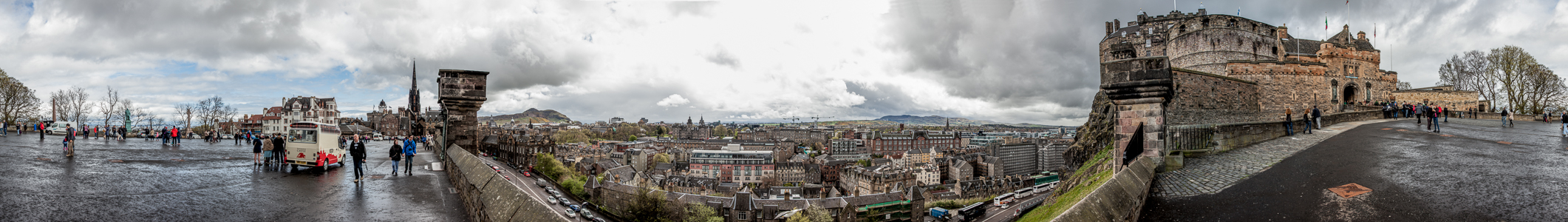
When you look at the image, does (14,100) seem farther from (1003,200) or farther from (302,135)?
(1003,200)

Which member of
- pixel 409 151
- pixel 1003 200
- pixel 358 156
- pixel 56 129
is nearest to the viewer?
pixel 358 156

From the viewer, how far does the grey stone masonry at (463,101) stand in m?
10.2

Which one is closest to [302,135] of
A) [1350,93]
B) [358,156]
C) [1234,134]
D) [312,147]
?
[312,147]

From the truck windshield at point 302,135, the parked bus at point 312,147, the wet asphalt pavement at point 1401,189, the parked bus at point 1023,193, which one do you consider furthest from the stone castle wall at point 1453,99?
the truck windshield at point 302,135

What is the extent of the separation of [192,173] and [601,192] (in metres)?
11.3

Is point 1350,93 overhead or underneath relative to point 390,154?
overhead

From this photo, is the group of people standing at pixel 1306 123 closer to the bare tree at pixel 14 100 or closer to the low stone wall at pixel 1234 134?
the low stone wall at pixel 1234 134

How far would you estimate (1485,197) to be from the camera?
4914 mm

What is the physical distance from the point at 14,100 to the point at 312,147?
31821 mm

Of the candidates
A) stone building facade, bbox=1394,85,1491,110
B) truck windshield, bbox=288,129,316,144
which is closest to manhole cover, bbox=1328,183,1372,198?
truck windshield, bbox=288,129,316,144

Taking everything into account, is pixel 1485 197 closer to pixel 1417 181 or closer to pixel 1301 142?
pixel 1417 181

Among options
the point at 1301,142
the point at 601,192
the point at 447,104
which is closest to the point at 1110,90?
the point at 1301,142

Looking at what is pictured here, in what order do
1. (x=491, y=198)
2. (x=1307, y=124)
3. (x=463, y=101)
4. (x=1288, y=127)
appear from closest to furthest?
(x=491, y=198)
(x=463, y=101)
(x=1288, y=127)
(x=1307, y=124)

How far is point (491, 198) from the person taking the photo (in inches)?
182
